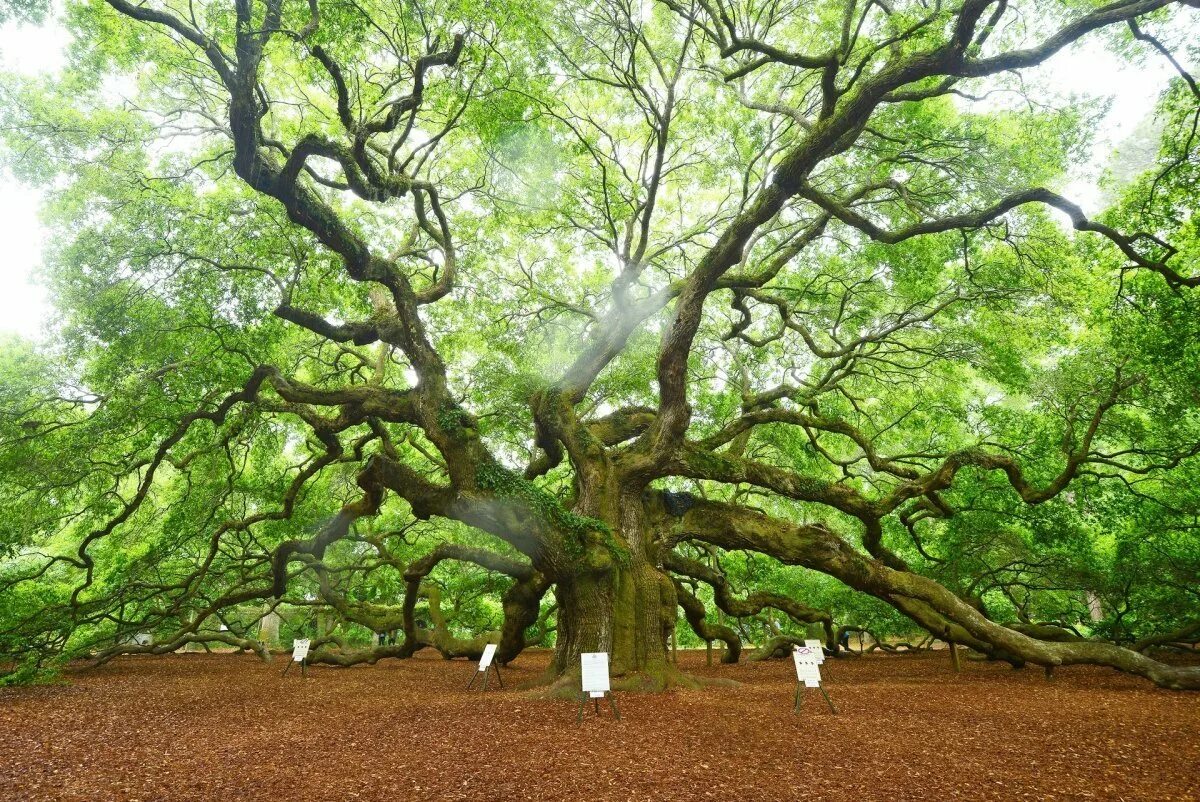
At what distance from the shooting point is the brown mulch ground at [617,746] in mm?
3865

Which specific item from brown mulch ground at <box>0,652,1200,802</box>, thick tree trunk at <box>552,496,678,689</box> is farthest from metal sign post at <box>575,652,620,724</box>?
thick tree trunk at <box>552,496,678,689</box>

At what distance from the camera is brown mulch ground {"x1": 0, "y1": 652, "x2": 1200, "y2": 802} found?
152 inches

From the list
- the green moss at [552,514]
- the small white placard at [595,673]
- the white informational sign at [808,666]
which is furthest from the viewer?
the green moss at [552,514]

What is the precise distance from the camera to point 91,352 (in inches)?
340

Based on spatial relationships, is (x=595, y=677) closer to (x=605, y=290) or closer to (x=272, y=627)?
(x=605, y=290)

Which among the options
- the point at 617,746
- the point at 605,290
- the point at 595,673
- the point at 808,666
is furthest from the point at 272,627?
the point at 808,666

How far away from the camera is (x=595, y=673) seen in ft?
19.3

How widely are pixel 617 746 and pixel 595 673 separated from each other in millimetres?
1024

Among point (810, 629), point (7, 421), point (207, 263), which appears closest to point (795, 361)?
point (810, 629)

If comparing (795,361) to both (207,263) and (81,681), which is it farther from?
(81,681)

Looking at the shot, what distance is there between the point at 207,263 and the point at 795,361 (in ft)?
34.1

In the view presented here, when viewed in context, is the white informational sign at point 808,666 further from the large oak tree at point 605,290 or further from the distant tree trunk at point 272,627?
the distant tree trunk at point 272,627

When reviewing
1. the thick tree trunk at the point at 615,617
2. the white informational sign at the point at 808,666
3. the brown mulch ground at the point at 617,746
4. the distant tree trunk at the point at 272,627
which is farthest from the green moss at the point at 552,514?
the distant tree trunk at the point at 272,627

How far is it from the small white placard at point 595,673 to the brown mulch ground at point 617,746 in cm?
34
